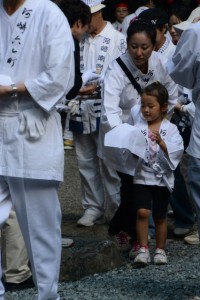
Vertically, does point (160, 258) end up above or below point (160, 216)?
below

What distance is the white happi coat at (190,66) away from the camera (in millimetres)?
5551

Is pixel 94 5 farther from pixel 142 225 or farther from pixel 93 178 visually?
pixel 142 225

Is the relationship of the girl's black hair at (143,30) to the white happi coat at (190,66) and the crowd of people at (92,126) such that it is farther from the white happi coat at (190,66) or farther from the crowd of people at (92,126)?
the white happi coat at (190,66)

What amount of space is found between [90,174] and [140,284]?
7.35ft

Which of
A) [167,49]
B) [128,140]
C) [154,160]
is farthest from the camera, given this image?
[167,49]

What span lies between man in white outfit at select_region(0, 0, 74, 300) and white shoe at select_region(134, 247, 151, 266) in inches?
63.9

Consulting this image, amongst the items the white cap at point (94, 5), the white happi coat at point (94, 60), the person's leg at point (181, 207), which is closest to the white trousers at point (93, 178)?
the white happi coat at point (94, 60)

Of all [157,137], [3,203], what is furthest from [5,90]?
[157,137]

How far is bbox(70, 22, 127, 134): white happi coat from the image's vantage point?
8.40m

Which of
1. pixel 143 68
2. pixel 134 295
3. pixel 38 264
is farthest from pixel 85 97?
pixel 38 264

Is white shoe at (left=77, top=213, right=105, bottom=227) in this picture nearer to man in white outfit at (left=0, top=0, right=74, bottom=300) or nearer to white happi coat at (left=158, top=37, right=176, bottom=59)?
white happi coat at (left=158, top=37, right=176, bottom=59)

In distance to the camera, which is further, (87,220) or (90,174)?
(90,174)

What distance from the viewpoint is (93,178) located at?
28.1 ft

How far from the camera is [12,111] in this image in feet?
17.5
